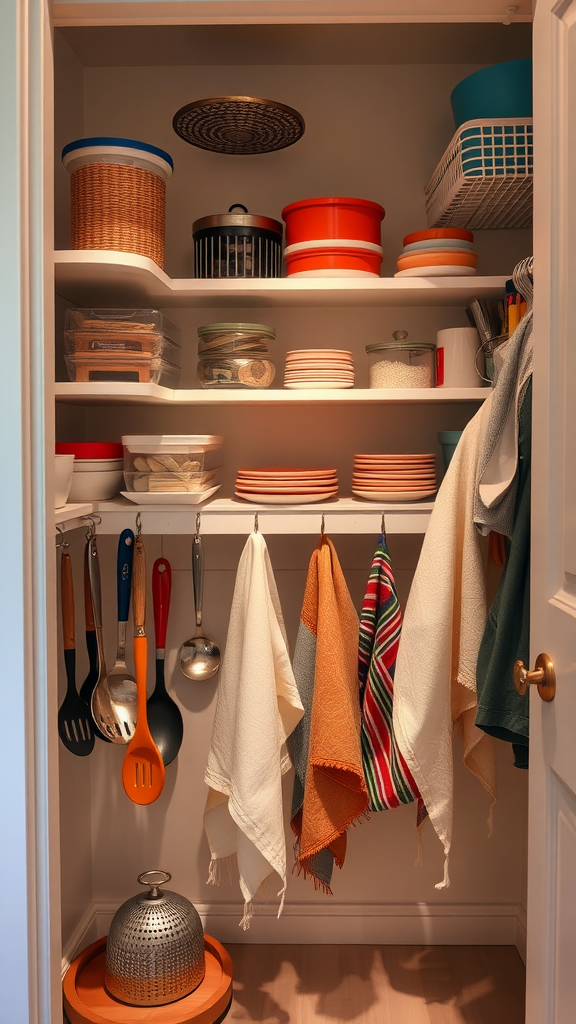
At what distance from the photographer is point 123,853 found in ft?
6.53

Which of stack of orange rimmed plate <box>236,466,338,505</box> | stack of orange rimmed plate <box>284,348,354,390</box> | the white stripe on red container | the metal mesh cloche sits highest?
the white stripe on red container

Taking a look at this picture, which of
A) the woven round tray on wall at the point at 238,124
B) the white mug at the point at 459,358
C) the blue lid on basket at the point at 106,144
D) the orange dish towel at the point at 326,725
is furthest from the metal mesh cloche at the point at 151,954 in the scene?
the woven round tray on wall at the point at 238,124

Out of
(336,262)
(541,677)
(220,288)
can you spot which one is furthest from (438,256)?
(541,677)

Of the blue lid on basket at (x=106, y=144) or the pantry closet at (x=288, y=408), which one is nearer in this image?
the blue lid on basket at (x=106, y=144)

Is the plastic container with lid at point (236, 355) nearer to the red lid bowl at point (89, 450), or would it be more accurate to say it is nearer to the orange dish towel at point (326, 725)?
the red lid bowl at point (89, 450)

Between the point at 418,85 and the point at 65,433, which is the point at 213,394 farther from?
the point at 418,85

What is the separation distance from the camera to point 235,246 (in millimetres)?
1659

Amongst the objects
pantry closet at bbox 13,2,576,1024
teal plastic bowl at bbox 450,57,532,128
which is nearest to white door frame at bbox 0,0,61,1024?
pantry closet at bbox 13,2,576,1024

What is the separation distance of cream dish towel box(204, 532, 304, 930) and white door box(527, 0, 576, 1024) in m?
0.55

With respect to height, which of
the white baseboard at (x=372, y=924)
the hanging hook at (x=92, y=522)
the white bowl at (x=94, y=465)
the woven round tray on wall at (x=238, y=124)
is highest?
the woven round tray on wall at (x=238, y=124)

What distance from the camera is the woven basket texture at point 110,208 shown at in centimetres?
148

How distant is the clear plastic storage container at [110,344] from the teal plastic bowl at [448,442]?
0.59 m

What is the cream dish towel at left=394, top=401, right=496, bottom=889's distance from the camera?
152 cm

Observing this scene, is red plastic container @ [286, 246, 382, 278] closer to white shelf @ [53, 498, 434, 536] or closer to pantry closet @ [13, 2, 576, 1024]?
pantry closet @ [13, 2, 576, 1024]
